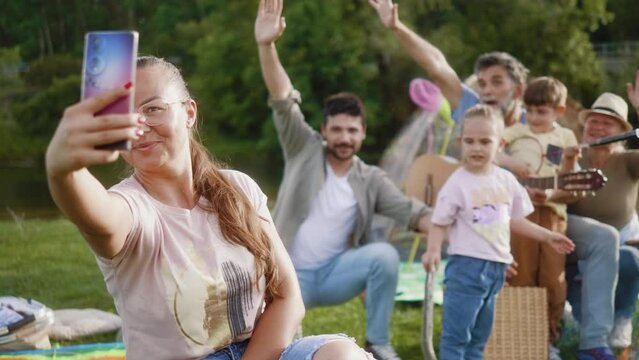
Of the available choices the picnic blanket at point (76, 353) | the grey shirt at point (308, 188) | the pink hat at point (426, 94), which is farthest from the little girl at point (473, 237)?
the pink hat at point (426, 94)

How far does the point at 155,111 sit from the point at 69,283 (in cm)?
427

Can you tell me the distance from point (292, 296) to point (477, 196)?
1507mm

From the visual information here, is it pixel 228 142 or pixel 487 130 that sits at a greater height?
pixel 487 130

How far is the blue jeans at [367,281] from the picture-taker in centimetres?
398

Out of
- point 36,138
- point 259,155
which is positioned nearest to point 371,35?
point 259,155

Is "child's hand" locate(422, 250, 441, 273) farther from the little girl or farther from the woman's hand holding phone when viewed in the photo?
the woman's hand holding phone

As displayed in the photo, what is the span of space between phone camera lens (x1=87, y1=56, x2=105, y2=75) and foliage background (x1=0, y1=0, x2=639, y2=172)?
27.4 feet

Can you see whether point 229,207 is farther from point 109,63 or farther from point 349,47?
point 349,47

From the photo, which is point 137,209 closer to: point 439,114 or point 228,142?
point 439,114

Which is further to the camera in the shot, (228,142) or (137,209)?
(228,142)

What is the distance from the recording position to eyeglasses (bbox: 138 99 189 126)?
193 centimetres

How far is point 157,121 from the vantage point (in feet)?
6.37

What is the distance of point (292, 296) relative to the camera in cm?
215

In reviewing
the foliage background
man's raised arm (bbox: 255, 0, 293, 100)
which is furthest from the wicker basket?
the foliage background
